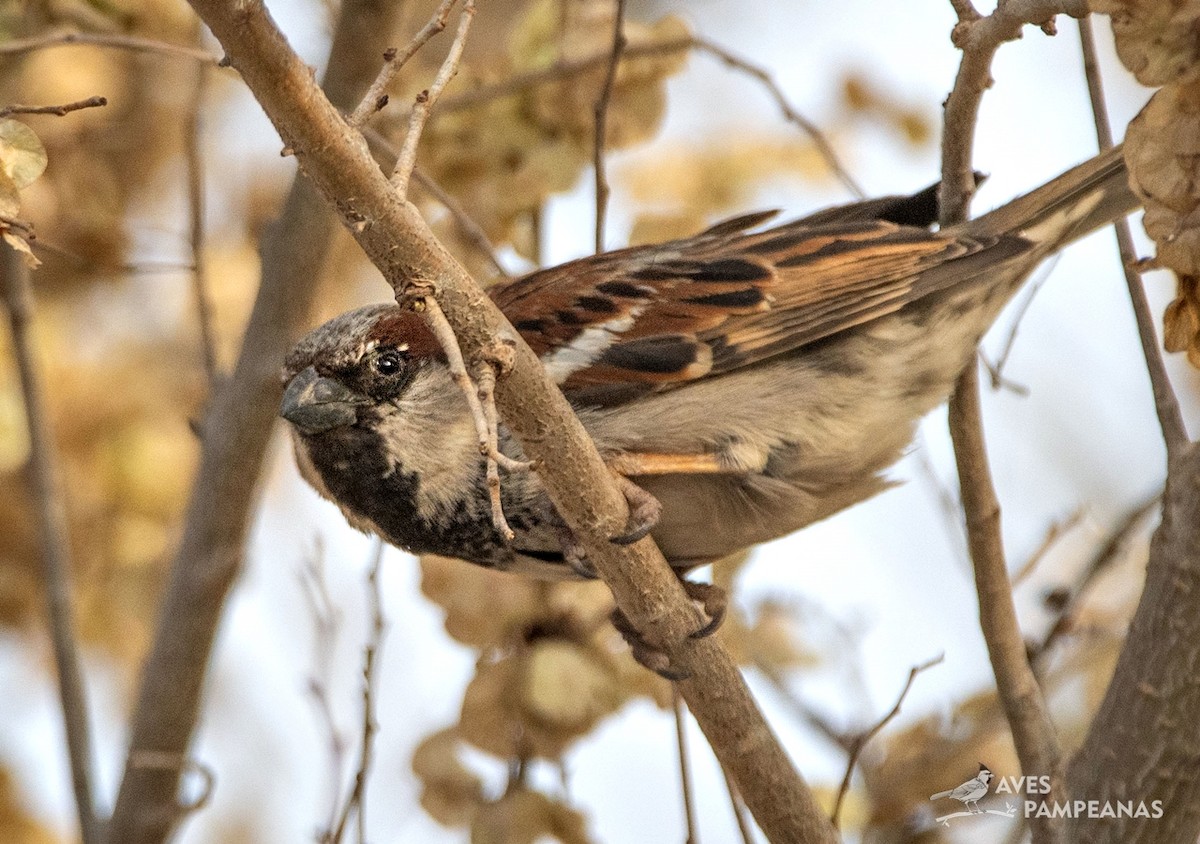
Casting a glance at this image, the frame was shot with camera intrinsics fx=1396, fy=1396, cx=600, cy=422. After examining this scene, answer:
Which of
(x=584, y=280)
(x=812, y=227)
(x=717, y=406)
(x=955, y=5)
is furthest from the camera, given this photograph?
(x=812, y=227)

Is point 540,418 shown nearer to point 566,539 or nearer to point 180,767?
point 566,539

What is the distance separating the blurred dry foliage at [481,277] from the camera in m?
3.22

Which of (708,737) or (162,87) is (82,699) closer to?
(708,737)

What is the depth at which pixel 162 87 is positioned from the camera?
489cm

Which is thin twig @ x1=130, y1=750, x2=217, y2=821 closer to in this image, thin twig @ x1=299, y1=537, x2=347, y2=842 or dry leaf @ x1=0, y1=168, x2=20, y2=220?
thin twig @ x1=299, y1=537, x2=347, y2=842

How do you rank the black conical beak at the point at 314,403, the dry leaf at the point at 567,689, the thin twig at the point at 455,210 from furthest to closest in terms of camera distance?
1. the thin twig at the point at 455,210
2. the dry leaf at the point at 567,689
3. the black conical beak at the point at 314,403

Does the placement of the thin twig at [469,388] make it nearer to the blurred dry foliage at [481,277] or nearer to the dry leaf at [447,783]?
the blurred dry foliage at [481,277]

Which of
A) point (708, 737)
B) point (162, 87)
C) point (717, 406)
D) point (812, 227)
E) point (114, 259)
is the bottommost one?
point (708, 737)

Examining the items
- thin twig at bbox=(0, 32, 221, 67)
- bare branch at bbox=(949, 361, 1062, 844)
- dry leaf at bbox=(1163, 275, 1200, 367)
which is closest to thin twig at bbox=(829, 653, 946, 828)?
bare branch at bbox=(949, 361, 1062, 844)

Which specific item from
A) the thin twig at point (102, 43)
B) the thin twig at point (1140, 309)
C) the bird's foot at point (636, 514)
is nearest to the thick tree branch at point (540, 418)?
the bird's foot at point (636, 514)

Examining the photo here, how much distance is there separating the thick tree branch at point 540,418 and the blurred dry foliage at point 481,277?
442 millimetres

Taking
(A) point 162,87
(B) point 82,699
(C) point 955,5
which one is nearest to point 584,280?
(C) point 955,5

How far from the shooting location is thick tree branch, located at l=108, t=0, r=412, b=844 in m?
3.45

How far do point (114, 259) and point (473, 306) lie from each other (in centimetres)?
227
